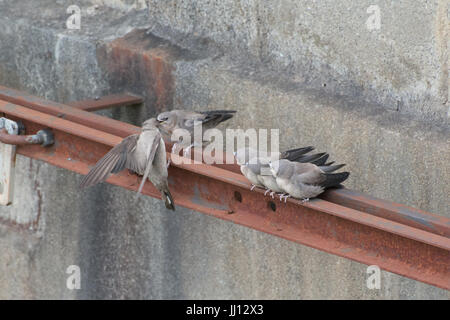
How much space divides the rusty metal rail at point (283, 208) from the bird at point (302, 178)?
51 millimetres

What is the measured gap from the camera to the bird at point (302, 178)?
3564mm

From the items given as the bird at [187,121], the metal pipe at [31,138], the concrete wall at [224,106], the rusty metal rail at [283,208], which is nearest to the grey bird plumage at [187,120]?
the bird at [187,121]

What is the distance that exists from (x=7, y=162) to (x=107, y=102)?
788 mm

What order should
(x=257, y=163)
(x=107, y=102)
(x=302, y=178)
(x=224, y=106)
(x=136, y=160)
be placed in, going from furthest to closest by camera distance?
1. (x=107, y=102)
2. (x=224, y=106)
3. (x=136, y=160)
4. (x=257, y=163)
5. (x=302, y=178)

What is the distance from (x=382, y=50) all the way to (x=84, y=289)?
9.25 ft

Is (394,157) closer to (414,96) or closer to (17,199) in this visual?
(414,96)

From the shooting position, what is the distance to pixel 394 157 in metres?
4.30

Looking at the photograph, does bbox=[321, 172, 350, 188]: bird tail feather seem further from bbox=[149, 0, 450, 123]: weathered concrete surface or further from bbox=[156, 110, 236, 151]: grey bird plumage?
bbox=[156, 110, 236, 151]: grey bird plumage

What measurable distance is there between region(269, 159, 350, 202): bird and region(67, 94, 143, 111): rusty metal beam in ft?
5.55

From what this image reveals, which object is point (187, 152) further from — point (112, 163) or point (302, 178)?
point (302, 178)

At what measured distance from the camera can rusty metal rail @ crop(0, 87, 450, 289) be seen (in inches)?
134

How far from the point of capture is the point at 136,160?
3.98m

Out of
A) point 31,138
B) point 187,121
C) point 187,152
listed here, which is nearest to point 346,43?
point 187,121

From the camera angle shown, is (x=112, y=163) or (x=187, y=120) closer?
(x=112, y=163)
